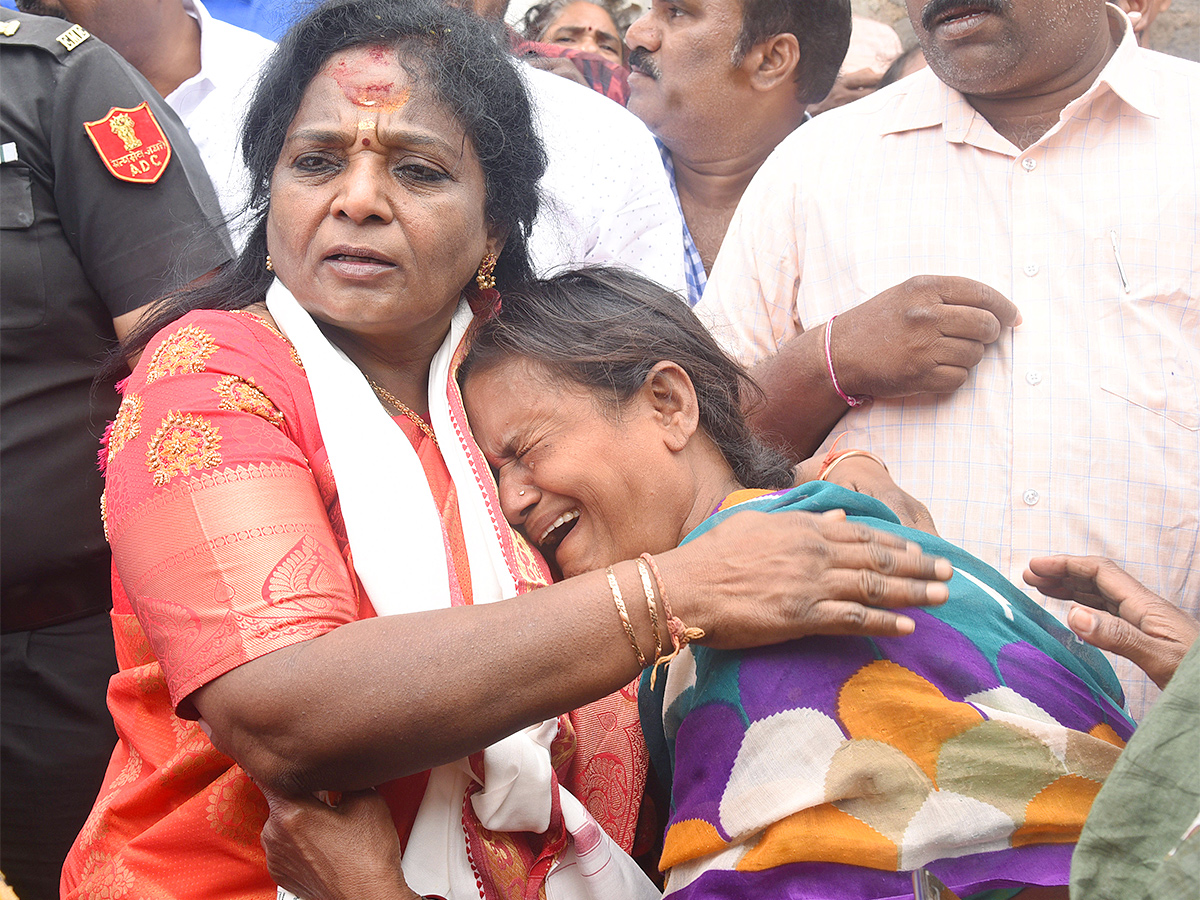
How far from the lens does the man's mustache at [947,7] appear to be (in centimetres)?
270

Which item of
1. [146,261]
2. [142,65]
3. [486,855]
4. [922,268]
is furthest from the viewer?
[142,65]

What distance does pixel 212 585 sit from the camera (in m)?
1.52

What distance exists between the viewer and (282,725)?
1.48 meters

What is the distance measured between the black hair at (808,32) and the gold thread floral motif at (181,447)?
9.69ft

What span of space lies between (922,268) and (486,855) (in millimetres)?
1837

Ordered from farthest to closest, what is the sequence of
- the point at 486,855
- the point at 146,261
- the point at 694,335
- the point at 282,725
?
the point at 146,261 → the point at 694,335 → the point at 486,855 → the point at 282,725

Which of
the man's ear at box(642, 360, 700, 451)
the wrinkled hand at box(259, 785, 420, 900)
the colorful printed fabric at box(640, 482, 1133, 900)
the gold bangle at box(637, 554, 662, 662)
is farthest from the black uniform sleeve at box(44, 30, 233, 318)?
the colorful printed fabric at box(640, 482, 1133, 900)

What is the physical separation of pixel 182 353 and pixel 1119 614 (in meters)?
1.77

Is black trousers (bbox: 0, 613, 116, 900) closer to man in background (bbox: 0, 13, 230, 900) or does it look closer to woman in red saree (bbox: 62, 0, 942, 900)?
man in background (bbox: 0, 13, 230, 900)

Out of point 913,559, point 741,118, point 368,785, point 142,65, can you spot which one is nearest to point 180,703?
point 368,785

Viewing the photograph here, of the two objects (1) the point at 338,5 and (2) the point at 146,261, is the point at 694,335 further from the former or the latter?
(2) the point at 146,261

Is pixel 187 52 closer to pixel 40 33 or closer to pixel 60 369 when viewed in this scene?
pixel 40 33

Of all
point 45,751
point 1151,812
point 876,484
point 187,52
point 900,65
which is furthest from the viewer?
point 900,65

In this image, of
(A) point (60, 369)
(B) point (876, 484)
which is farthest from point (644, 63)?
(A) point (60, 369)
